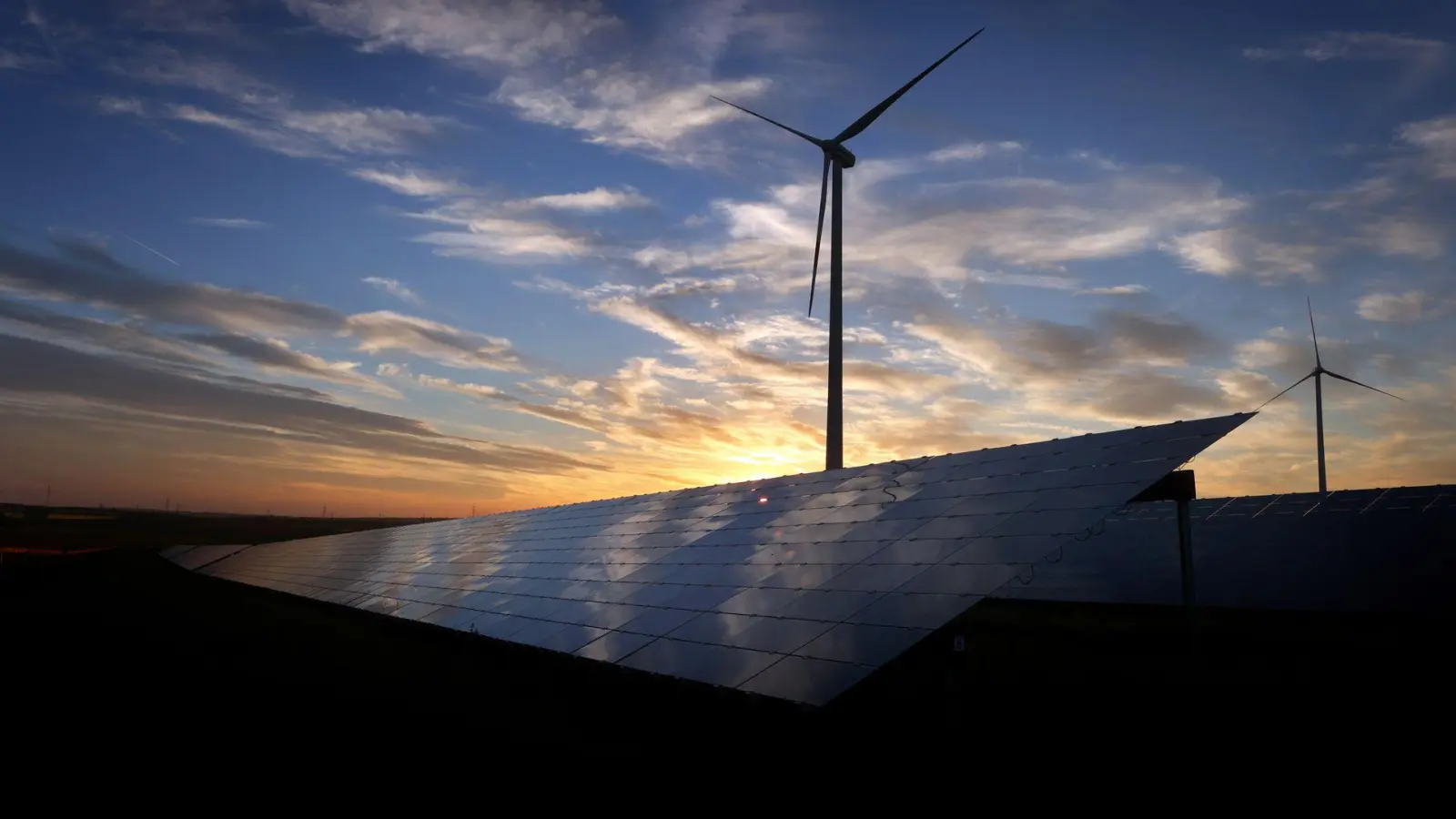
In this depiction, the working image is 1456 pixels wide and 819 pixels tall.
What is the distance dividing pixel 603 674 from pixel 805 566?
547cm

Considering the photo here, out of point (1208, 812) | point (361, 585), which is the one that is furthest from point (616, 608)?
point (361, 585)

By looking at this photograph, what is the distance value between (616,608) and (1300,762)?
14690 millimetres

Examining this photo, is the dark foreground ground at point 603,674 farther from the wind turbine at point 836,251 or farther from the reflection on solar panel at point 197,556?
the reflection on solar panel at point 197,556

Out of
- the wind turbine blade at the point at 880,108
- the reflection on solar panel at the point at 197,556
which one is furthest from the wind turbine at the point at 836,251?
the reflection on solar panel at the point at 197,556

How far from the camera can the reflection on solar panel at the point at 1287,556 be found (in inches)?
1294

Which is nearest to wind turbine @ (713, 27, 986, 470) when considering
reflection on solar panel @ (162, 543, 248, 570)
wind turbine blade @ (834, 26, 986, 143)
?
wind turbine blade @ (834, 26, 986, 143)

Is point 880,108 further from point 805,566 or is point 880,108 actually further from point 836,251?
point 805,566

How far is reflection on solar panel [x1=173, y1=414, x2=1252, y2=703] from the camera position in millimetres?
14414

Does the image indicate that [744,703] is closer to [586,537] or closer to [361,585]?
[586,537]

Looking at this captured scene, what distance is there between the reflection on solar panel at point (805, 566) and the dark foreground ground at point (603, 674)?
68 cm

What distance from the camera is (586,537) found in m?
33.0

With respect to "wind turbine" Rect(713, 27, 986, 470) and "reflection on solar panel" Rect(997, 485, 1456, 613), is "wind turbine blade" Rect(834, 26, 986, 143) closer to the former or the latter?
"wind turbine" Rect(713, 27, 986, 470)

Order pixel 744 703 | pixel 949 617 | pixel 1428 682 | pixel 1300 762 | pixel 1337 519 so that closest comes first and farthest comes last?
pixel 1300 762 → pixel 949 617 → pixel 744 703 → pixel 1428 682 → pixel 1337 519

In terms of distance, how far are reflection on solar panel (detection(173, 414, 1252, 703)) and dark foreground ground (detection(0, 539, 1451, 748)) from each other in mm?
682
